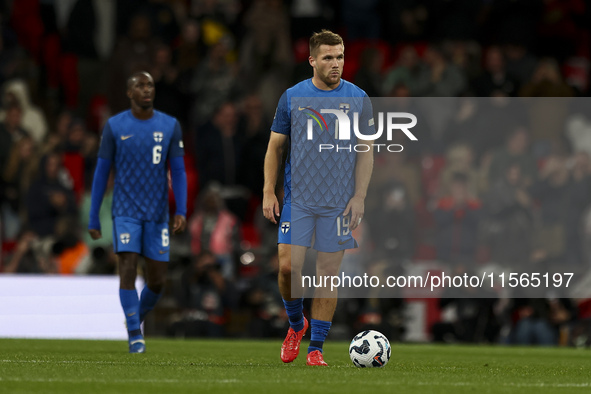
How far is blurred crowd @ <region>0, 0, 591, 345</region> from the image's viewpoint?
14852 mm

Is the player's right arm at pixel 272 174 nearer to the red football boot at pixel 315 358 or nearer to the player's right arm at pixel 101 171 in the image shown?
the red football boot at pixel 315 358

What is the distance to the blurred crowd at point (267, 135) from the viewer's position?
14.9 m

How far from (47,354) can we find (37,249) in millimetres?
6121

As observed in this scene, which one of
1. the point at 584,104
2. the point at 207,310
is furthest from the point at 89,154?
the point at 584,104

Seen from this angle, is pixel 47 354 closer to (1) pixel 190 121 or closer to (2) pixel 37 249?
(2) pixel 37 249

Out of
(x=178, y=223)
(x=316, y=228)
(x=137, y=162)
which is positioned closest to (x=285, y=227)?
(x=316, y=228)

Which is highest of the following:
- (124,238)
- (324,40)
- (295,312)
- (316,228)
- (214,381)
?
(324,40)

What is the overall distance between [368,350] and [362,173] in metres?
1.37

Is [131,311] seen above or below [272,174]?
below

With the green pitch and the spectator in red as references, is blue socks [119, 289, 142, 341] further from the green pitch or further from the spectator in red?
the spectator in red

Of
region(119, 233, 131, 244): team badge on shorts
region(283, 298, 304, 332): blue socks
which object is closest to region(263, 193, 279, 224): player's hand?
region(283, 298, 304, 332): blue socks

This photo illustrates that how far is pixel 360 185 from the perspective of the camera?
9039mm

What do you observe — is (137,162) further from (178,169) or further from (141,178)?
(178,169)

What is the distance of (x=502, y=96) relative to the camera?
57.6ft
